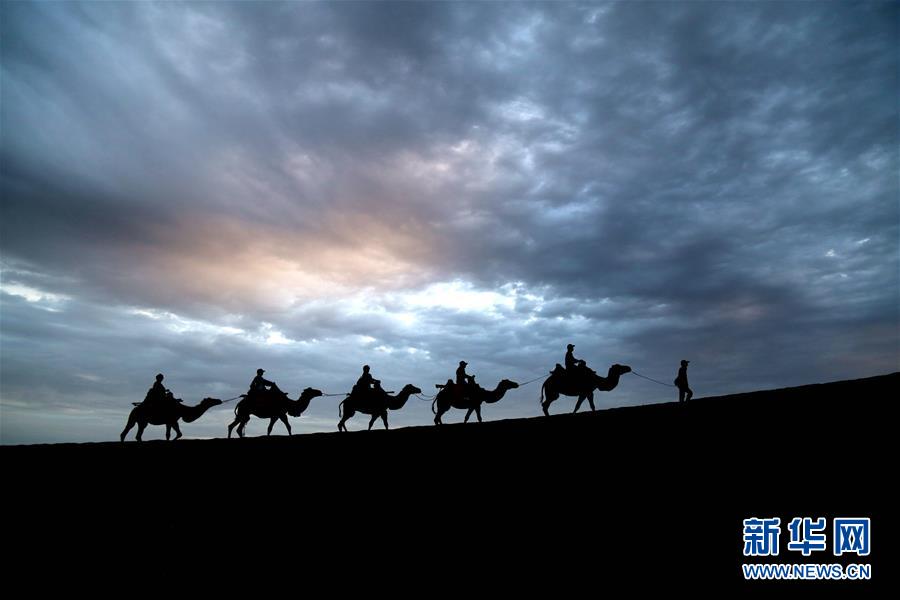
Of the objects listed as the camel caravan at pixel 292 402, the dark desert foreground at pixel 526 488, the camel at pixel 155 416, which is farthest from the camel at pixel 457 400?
the camel at pixel 155 416

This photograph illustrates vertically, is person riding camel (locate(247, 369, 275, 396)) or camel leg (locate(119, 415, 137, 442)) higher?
person riding camel (locate(247, 369, 275, 396))

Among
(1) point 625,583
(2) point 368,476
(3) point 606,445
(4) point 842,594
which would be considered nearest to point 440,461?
(2) point 368,476

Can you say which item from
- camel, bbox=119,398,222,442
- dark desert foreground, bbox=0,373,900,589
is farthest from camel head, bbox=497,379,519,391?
camel, bbox=119,398,222,442

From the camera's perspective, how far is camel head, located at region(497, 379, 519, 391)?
19250 millimetres

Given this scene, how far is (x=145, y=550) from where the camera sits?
11.0m

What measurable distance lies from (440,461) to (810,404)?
7651mm

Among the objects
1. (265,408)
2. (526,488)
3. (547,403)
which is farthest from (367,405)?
(526,488)

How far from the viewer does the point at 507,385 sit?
19312 mm

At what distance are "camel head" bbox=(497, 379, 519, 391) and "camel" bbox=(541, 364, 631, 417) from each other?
2.06 meters

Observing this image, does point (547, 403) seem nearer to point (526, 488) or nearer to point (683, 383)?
point (683, 383)

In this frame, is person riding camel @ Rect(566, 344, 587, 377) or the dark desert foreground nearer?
the dark desert foreground

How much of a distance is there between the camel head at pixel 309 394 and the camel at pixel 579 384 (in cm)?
878

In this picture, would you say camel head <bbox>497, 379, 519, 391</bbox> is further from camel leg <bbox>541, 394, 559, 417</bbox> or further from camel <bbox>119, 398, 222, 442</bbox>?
camel <bbox>119, 398, 222, 442</bbox>

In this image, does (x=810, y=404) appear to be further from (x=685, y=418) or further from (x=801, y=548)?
(x=801, y=548)
